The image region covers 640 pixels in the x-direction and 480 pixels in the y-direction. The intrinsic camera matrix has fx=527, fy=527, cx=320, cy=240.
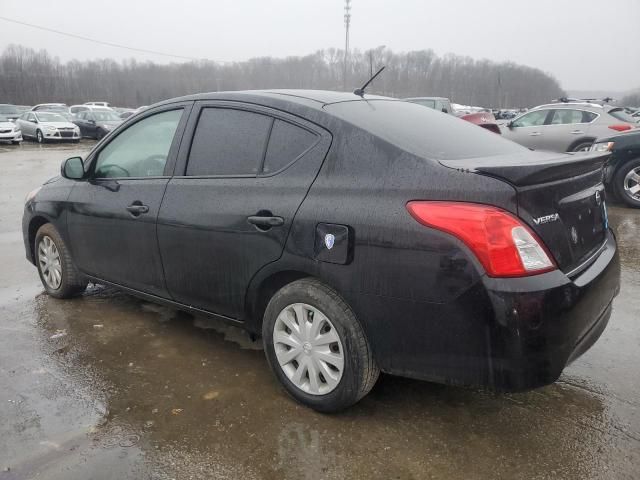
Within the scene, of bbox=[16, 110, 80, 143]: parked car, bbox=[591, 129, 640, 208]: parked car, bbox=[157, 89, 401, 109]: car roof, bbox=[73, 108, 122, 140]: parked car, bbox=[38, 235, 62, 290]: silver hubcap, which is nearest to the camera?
bbox=[157, 89, 401, 109]: car roof

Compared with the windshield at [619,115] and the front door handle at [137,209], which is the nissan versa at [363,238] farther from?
the windshield at [619,115]

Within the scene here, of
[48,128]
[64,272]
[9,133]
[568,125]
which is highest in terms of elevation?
[568,125]

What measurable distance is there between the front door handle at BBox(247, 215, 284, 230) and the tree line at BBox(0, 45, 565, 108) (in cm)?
5933

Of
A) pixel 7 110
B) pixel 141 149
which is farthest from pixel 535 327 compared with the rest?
pixel 7 110

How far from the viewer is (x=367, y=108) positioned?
2.95 m

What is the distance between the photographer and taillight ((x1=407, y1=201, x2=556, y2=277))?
6.77ft

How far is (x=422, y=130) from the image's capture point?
9.28ft

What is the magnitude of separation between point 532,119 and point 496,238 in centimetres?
1072

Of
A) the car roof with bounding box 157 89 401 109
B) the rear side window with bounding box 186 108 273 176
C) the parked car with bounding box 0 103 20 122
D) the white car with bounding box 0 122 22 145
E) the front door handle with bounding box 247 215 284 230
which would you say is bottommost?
the white car with bounding box 0 122 22 145

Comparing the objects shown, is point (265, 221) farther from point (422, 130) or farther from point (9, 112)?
point (9, 112)

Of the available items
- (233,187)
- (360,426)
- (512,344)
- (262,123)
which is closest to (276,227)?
(233,187)

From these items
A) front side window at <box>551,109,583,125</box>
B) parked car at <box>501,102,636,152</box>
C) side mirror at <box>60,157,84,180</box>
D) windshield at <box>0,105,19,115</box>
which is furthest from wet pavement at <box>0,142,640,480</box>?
windshield at <box>0,105,19,115</box>

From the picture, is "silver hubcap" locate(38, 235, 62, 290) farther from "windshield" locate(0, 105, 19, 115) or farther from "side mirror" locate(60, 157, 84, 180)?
"windshield" locate(0, 105, 19, 115)

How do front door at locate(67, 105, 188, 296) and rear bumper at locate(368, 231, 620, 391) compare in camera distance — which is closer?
rear bumper at locate(368, 231, 620, 391)
